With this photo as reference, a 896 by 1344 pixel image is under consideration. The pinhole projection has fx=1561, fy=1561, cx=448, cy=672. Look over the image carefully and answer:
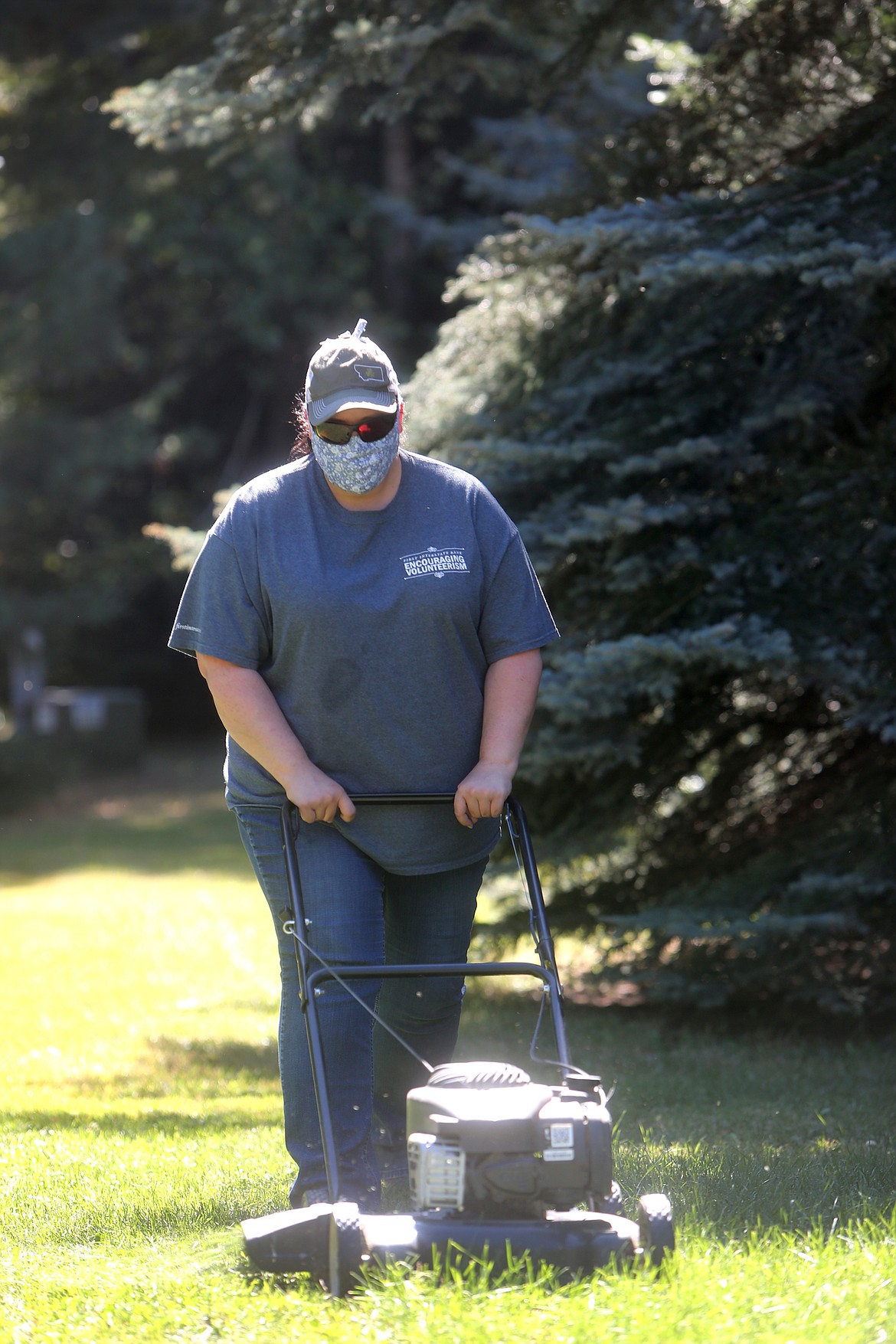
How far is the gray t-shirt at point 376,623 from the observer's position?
12.0 ft

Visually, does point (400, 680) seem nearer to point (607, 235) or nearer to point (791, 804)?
point (607, 235)

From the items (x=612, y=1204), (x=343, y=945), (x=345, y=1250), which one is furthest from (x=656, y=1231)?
(x=343, y=945)

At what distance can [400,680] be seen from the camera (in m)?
3.71

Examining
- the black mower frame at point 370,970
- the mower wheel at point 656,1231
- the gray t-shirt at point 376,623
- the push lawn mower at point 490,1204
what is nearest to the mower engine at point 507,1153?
the push lawn mower at point 490,1204

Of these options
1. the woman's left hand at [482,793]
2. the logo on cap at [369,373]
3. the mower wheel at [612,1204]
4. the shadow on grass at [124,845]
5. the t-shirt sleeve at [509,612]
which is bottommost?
the shadow on grass at [124,845]

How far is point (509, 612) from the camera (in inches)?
150

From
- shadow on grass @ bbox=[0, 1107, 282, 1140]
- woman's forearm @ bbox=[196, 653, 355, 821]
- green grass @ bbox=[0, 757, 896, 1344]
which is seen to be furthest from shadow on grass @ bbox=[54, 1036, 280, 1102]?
woman's forearm @ bbox=[196, 653, 355, 821]

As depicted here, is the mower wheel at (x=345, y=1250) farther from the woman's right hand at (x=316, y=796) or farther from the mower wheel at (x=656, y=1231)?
the woman's right hand at (x=316, y=796)

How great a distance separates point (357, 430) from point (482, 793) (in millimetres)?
898

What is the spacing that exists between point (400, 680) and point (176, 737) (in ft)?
73.4

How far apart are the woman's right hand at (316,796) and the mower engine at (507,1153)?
2.46ft

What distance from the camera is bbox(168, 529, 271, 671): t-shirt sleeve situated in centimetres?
367

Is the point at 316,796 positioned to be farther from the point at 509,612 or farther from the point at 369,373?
the point at 369,373

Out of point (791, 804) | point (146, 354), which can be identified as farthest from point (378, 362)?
point (146, 354)
